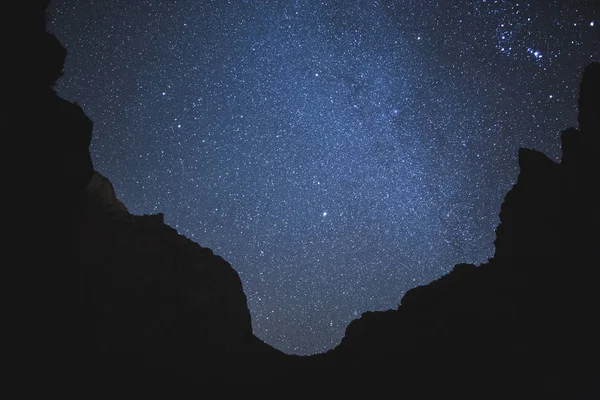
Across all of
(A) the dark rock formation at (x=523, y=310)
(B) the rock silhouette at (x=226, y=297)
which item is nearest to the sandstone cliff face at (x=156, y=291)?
(B) the rock silhouette at (x=226, y=297)

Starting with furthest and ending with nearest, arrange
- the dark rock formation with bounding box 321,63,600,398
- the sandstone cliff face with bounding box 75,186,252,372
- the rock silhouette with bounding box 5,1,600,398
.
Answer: the sandstone cliff face with bounding box 75,186,252,372
the dark rock formation with bounding box 321,63,600,398
the rock silhouette with bounding box 5,1,600,398

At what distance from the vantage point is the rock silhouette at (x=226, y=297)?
32.4 ft

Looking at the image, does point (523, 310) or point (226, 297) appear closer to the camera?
point (523, 310)

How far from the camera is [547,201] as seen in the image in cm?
2281

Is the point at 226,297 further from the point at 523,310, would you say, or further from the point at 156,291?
the point at 523,310

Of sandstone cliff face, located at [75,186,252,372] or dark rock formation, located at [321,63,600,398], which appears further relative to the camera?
sandstone cliff face, located at [75,186,252,372]

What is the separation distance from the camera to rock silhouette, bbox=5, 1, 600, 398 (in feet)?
32.4

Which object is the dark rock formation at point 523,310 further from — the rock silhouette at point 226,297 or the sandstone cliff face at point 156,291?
the sandstone cliff face at point 156,291

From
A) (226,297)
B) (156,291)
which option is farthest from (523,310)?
(156,291)

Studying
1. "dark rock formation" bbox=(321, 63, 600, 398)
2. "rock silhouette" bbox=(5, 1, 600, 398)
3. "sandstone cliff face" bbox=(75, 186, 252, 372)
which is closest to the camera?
"rock silhouette" bbox=(5, 1, 600, 398)

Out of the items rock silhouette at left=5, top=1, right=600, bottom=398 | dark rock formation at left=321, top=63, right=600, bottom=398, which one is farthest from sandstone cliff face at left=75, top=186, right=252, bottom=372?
dark rock formation at left=321, top=63, right=600, bottom=398

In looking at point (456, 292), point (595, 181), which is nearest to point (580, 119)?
point (595, 181)

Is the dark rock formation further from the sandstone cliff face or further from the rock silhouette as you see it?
the sandstone cliff face

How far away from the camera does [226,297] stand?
2753 centimetres
